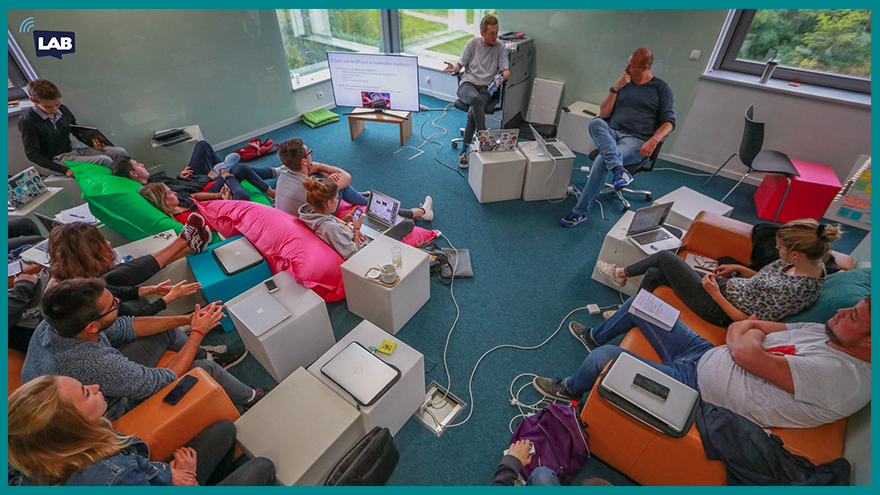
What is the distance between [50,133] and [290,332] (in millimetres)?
3150

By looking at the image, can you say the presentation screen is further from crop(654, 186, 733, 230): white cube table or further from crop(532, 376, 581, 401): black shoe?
crop(532, 376, 581, 401): black shoe

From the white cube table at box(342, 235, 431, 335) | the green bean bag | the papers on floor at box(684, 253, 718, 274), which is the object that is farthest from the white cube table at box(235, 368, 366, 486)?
the papers on floor at box(684, 253, 718, 274)

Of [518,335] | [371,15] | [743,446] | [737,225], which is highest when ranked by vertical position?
[371,15]

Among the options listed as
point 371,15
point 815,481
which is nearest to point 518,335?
point 815,481

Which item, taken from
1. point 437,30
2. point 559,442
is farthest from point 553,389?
point 437,30

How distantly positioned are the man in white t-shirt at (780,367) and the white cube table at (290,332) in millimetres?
1538

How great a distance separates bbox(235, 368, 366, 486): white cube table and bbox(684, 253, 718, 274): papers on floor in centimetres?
225

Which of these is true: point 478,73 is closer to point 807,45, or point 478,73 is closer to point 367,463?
point 807,45

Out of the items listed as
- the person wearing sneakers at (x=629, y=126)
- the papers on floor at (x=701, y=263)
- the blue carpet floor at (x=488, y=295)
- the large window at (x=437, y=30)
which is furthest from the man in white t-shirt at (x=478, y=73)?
the papers on floor at (x=701, y=263)

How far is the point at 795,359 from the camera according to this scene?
5.31ft

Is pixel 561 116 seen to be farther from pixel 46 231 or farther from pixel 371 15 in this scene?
pixel 46 231

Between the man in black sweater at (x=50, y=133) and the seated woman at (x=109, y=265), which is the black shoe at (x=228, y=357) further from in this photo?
the man in black sweater at (x=50, y=133)

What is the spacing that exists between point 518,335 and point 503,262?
759 mm

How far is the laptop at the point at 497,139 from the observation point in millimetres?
3656
